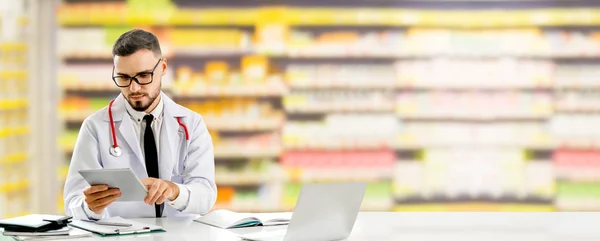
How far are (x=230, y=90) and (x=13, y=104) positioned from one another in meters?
1.74

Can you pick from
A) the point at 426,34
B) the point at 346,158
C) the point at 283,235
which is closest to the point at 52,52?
the point at 346,158

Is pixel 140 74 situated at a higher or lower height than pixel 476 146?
higher

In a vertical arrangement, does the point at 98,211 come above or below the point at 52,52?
below

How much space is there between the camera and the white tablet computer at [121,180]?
218 cm

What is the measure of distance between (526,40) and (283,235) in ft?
15.1

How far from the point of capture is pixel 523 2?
6316 millimetres

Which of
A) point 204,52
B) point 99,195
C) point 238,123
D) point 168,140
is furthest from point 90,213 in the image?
point 204,52

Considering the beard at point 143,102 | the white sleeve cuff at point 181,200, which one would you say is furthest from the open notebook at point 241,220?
the beard at point 143,102

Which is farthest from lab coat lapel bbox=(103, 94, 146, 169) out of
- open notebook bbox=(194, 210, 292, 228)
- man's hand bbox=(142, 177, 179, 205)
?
open notebook bbox=(194, 210, 292, 228)

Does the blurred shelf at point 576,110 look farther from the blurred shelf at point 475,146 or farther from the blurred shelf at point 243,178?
the blurred shelf at point 243,178

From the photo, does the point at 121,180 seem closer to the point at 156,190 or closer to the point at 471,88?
the point at 156,190

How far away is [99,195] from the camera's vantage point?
2.36m

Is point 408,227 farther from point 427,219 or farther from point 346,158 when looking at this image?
point 346,158

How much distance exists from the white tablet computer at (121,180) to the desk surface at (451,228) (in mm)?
134
